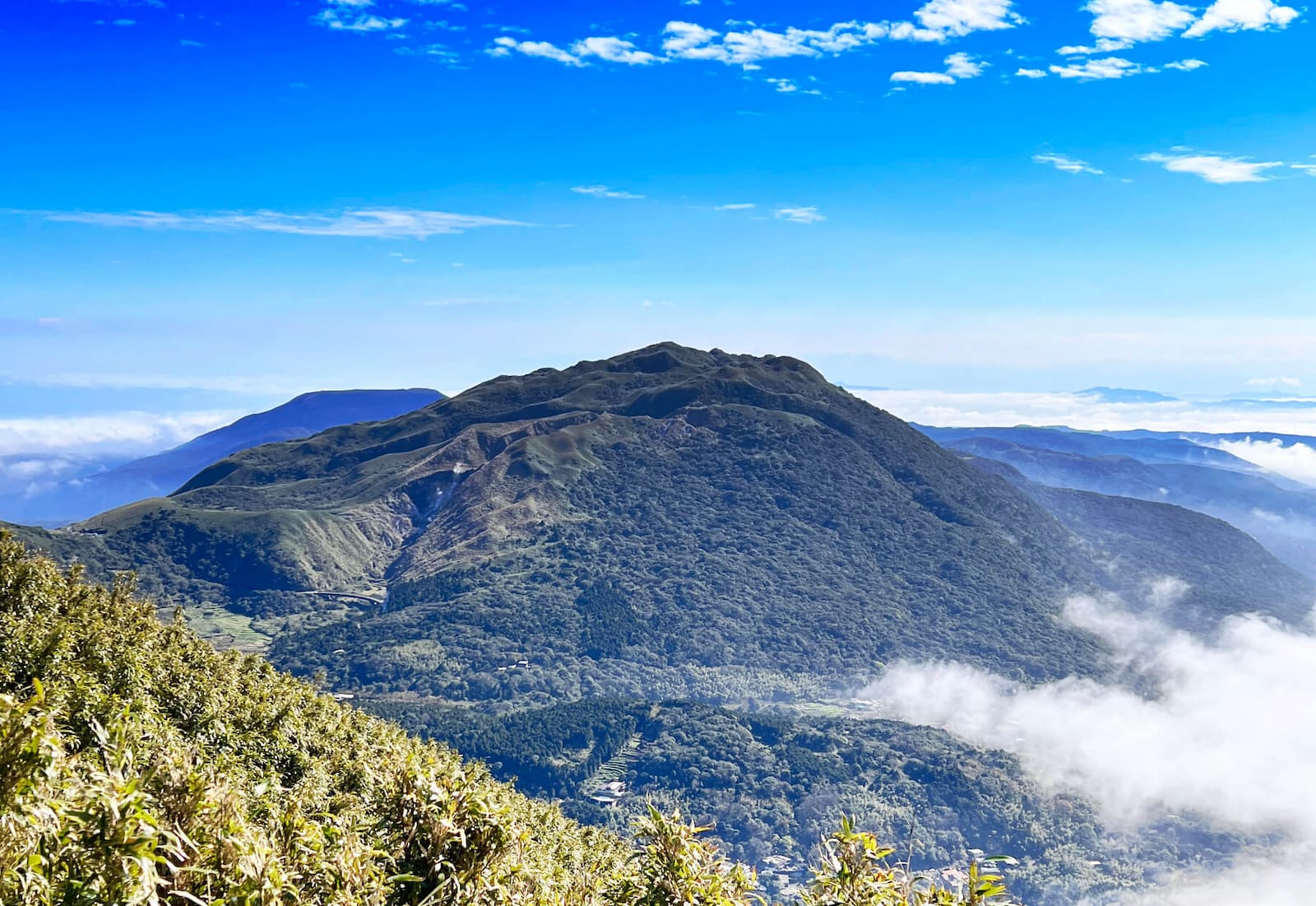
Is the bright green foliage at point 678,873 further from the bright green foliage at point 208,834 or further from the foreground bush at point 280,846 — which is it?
the bright green foliage at point 208,834

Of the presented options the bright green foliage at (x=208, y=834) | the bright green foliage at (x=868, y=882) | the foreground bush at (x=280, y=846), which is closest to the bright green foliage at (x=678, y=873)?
the foreground bush at (x=280, y=846)

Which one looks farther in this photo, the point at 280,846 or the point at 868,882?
the point at 868,882

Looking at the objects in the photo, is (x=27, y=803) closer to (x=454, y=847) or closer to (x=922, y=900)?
(x=454, y=847)

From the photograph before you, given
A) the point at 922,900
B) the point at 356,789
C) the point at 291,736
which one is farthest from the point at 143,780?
the point at 291,736

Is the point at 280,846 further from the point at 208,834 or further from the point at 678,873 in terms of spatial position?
the point at 678,873

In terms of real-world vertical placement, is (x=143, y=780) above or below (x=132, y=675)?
above

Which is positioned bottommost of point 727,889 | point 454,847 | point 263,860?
point 727,889

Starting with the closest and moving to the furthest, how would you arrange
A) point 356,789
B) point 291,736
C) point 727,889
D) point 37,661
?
1. point 727,889
2. point 37,661
3. point 356,789
4. point 291,736

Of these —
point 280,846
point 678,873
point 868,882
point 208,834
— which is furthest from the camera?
point 678,873

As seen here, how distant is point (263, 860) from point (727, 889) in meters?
8.06

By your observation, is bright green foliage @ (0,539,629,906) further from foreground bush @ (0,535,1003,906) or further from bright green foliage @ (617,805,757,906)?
bright green foliage @ (617,805,757,906)

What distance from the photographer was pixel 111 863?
32.3ft

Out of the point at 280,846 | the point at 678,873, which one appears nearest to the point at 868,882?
the point at 678,873

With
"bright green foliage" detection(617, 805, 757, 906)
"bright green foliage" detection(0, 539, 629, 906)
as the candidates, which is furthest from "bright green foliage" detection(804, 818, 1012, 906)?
"bright green foliage" detection(0, 539, 629, 906)
